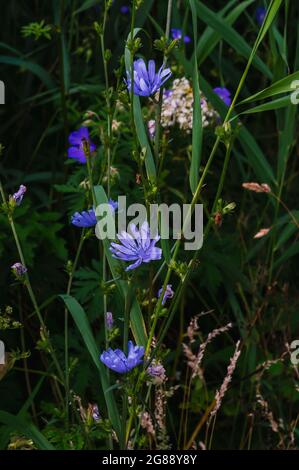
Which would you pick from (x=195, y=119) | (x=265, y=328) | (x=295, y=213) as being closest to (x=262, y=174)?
(x=295, y=213)

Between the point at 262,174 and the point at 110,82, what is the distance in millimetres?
547

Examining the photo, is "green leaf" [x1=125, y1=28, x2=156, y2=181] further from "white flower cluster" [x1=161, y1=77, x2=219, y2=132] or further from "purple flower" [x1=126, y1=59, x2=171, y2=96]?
"white flower cluster" [x1=161, y1=77, x2=219, y2=132]

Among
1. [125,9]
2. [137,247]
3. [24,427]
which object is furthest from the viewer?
[125,9]

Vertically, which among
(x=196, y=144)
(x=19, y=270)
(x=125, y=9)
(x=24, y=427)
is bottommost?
(x=24, y=427)

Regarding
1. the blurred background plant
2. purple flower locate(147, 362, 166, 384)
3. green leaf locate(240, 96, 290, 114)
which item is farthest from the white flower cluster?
purple flower locate(147, 362, 166, 384)

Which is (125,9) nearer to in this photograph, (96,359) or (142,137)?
(142,137)

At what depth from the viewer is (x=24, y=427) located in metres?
1.39

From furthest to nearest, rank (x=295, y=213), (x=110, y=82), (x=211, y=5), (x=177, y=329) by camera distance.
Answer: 1. (x=211, y=5)
2. (x=110, y=82)
3. (x=177, y=329)
4. (x=295, y=213)

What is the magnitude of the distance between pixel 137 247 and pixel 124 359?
16cm

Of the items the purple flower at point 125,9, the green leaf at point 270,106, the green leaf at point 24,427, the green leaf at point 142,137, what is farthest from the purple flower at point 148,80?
the purple flower at point 125,9

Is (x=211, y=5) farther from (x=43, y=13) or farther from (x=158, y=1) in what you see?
(x=43, y=13)

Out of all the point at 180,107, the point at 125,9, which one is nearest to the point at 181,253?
the point at 180,107

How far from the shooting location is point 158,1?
251 centimetres

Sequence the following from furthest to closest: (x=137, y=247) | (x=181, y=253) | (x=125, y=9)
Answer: (x=125, y=9) < (x=181, y=253) < (x=137, y=247)
